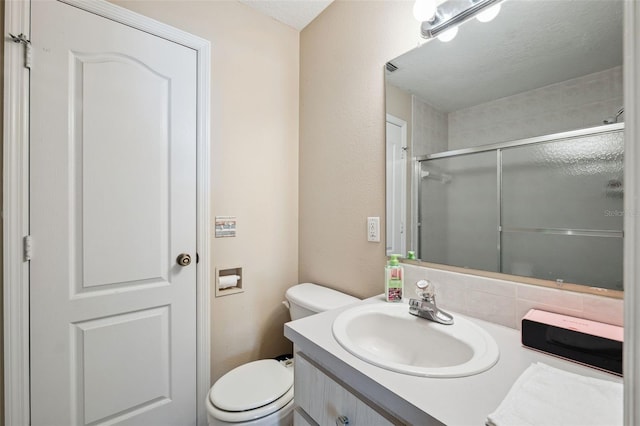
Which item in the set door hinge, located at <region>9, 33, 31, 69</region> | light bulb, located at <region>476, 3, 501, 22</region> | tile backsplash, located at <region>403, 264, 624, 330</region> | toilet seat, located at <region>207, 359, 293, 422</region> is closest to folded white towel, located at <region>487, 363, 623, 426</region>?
tile backsplash, located at <region>403, 264, 624, 330</region>

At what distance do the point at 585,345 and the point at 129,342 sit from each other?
5.26 ft

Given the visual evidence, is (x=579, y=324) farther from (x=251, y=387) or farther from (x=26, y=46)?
(x=26, y=46)

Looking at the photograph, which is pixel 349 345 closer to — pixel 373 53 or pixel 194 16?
pixel 373 53

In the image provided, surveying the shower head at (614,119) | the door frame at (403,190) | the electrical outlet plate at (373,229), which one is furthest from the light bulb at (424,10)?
the electrical outlet plate at (373,229)

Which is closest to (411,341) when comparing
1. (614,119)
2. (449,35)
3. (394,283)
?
(394,283)

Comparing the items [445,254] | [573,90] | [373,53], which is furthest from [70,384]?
[573,90]

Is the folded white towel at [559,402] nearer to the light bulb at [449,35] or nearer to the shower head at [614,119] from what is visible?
the shower head at [614,119]

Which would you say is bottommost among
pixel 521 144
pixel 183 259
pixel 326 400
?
pixel 326 400

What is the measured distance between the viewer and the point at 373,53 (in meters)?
1.33

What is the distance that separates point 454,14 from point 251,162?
1.16 meters

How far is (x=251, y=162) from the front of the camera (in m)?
1.62

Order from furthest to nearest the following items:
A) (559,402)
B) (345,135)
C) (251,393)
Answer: (345,135)
(251,393)
(559,402)

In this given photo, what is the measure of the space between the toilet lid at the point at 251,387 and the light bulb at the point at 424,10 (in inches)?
61.7

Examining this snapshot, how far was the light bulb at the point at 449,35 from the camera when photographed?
1.02m
